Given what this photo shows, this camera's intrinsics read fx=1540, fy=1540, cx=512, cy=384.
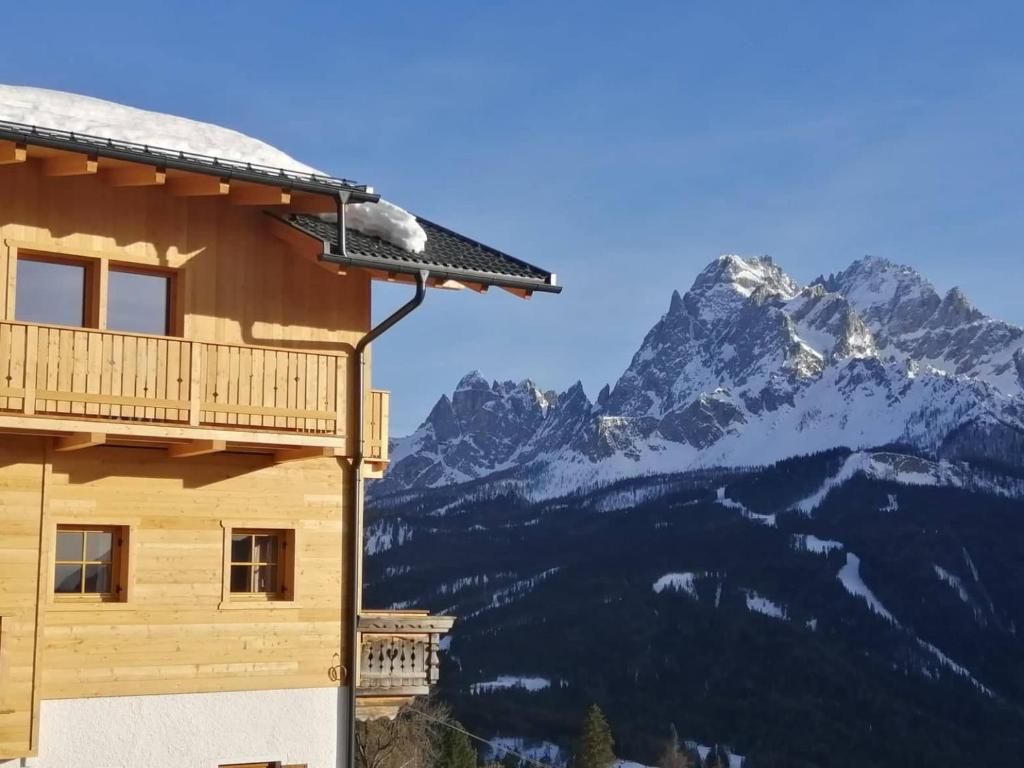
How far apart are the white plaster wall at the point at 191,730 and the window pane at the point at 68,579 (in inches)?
52.2

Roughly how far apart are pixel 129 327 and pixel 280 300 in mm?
1985

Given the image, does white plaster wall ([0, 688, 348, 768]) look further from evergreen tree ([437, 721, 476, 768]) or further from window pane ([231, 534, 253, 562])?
evergreen tree ([437, 721, 476, 768])

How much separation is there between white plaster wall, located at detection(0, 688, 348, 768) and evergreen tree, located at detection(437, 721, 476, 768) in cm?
8472

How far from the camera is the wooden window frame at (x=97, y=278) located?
698 inches

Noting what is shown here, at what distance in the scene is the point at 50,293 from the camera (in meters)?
18.2

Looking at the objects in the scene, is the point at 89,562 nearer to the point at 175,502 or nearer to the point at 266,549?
the point at 175,502

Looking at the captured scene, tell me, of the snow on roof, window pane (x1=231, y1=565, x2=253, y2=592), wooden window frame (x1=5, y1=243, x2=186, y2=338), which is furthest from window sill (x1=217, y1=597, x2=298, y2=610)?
the snow on roof

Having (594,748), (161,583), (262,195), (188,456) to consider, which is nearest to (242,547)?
(161,583)

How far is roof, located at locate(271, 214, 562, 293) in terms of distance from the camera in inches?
758

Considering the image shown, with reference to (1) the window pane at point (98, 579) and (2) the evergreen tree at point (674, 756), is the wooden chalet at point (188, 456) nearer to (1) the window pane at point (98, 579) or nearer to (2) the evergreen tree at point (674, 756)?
(1) the window pane at point (98, 579)

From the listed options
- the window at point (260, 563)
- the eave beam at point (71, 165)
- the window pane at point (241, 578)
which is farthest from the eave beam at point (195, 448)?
the eave beam at point (71, 165)

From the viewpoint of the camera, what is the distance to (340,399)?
63.1 feet

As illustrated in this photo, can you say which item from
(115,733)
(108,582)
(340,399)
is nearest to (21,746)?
(115,733)

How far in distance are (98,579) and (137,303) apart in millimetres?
3353
